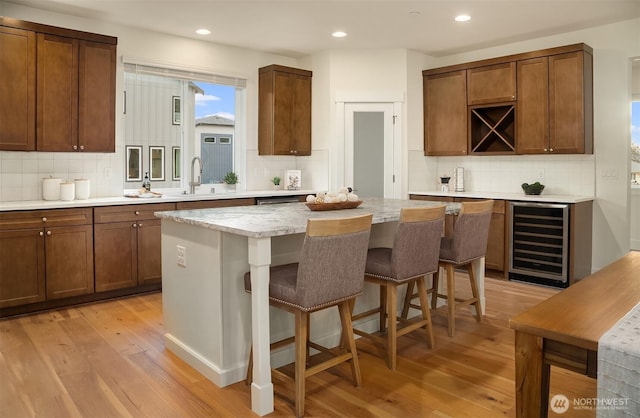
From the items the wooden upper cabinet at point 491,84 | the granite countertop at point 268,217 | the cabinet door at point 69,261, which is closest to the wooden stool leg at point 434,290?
the granite countertop at point 268,217

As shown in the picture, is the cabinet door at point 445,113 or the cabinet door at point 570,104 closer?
the cabinet door at point 570,104

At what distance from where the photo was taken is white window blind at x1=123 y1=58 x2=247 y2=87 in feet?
17.0

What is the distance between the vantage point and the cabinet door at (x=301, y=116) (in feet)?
20.5

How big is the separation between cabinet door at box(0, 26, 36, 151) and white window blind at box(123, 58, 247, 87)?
1.05 meters

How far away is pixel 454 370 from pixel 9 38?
4.37m

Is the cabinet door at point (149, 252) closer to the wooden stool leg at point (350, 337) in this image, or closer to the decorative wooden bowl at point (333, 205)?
the decorative wooden bowl at point (333, 205)

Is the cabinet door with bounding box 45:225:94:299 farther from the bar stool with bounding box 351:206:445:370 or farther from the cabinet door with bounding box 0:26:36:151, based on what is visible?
the bar stool with bounding box 351:206:445:370

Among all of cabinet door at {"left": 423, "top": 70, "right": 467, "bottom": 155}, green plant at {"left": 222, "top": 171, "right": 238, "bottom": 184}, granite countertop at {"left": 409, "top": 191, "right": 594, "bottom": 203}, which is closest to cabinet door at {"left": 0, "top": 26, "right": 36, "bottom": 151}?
green plant at {"left": 222, "top": 171, "right": 238, "bottom": 184}

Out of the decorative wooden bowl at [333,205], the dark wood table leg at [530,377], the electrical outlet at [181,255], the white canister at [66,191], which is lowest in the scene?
the dark wood table leg at [530,377]

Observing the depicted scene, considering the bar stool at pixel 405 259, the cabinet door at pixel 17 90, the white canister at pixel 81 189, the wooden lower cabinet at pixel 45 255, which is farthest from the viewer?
the white canister at pixel 81 189

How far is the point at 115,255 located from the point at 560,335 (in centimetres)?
404

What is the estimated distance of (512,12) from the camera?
4.65m

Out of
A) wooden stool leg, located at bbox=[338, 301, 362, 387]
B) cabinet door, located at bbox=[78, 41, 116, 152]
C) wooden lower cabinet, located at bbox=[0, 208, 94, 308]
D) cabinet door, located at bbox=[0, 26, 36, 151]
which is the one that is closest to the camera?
wooden stool leg, located at bbox=[338, 301, 362, 387]

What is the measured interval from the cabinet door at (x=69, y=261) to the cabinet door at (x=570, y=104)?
15.9 feet
